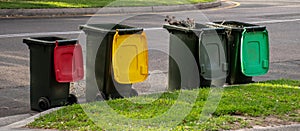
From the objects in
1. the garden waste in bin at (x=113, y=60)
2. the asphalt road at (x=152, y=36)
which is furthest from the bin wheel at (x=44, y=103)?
the garden waste in bin at (x=113, y=60)

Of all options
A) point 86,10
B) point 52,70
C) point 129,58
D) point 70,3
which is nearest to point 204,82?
point 129,58

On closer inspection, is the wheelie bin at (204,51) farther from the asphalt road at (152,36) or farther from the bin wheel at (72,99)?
the bin wheel at (72,99)

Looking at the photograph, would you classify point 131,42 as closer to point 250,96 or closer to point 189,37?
point 189,37

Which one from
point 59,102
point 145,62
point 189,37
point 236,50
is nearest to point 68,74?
point 59,102

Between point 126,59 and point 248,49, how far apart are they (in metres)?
1.73

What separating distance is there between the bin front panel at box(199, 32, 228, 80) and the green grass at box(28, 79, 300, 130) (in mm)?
248

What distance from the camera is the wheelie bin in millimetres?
9367

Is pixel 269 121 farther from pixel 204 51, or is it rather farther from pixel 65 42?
pixel 65 42

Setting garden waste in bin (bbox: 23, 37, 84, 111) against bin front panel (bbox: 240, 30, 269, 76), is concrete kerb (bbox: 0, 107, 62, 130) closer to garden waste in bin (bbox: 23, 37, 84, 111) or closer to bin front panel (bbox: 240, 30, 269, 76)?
garden waste in bin (bbox: 23, 37, 84, 111)

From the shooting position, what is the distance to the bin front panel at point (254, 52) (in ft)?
31.9

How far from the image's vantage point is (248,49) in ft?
31.9

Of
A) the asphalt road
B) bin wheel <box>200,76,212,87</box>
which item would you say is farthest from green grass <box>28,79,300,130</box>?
the asphalt road

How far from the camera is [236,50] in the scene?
9.80 m

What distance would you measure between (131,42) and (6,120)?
5.76 ft
